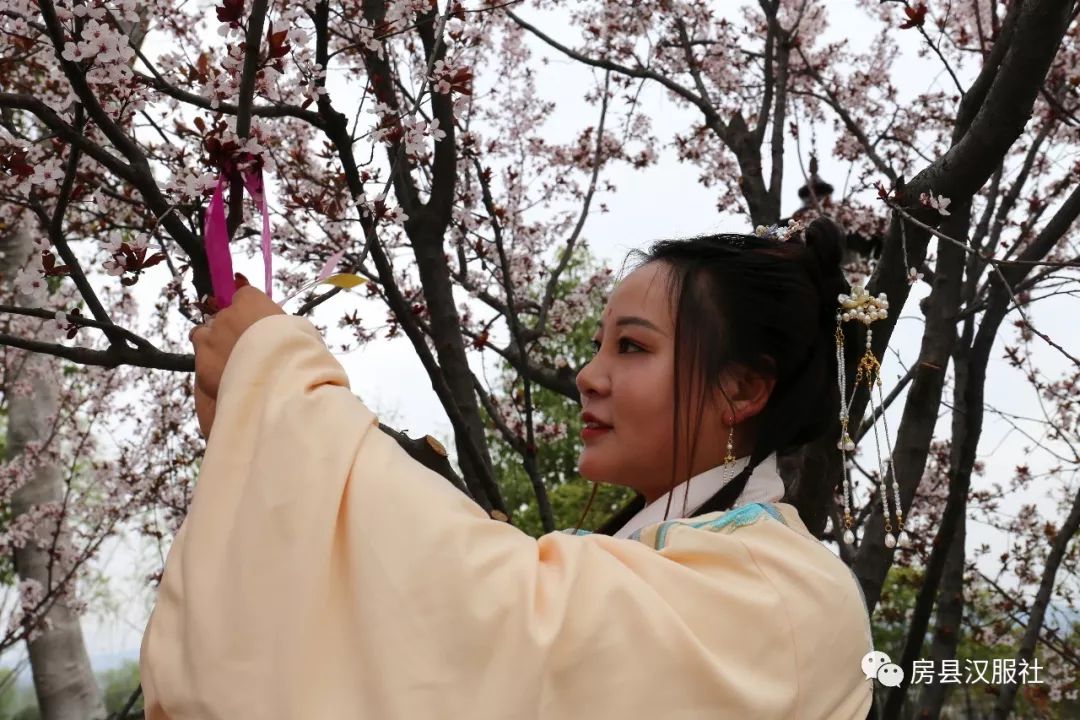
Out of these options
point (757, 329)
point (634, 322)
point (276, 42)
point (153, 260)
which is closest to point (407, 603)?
point (634, 322)

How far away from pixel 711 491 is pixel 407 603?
61 cm

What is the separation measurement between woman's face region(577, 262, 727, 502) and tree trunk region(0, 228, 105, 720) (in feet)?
14.1

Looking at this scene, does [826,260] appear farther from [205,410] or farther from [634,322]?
[205,410]

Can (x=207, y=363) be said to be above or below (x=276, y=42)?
below

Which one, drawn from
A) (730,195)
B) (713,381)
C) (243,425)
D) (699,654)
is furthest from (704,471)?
(730,195)

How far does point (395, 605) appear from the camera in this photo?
103 cm

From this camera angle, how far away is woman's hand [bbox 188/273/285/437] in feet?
4.08

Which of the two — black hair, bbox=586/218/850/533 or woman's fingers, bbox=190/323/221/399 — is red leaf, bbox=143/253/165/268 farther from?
black hair, bbox=586/218/850/533

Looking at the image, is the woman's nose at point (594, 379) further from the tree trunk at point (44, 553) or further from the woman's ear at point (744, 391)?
the tree trunk at point (44, 553)

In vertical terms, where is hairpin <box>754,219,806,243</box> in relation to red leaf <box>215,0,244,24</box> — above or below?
below

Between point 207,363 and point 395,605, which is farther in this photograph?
point 207,363

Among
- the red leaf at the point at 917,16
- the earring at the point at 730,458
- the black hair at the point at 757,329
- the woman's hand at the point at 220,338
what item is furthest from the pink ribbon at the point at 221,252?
the red leaf at the point at 917,16

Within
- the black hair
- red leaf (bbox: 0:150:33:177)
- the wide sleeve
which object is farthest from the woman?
red leaf (bbox: 0:150:33:177)

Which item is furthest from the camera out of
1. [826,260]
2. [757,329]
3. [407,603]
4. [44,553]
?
[44,553]
